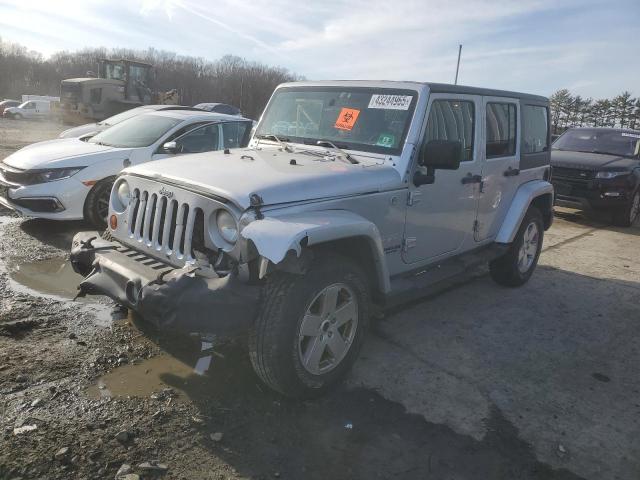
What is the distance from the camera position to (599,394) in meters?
3.64

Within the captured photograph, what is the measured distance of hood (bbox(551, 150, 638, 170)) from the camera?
390 inches

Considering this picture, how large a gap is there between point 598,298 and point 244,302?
4.58m

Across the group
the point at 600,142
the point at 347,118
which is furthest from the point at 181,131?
the point at 600,142

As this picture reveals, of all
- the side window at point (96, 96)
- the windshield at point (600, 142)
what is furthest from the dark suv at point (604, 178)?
the side window at point (96, 96)

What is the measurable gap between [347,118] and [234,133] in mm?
3908

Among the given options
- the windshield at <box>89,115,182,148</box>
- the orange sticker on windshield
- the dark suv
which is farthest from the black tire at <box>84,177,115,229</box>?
the dark suv

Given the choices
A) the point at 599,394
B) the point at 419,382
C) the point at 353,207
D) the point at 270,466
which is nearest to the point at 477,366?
the point at 419,382

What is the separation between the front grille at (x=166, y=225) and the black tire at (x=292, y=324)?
1.90 ft

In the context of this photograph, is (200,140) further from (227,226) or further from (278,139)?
(227,226)

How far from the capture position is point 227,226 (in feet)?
9.81

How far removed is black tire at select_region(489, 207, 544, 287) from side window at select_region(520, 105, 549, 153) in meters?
0.70

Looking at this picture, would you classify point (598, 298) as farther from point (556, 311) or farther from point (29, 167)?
point (29, 167)

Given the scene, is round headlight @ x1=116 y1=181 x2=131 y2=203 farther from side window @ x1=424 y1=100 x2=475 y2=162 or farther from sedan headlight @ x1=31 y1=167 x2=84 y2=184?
sedan headlight @ x1=31 y1=167 x2=84 y2=184

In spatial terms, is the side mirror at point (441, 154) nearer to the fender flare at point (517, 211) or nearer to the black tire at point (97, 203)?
the fender flare at point (517, 211)
